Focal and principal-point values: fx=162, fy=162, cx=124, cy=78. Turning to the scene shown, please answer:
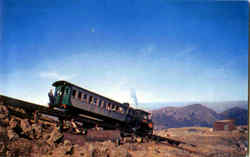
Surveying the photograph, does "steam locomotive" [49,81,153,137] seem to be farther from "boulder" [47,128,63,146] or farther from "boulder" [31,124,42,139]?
"boulder" [31,124,42,139]

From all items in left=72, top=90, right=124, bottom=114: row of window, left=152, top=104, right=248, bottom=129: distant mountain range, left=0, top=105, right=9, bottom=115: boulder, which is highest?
left=72, top=90, right=124, bottom=114: row of window

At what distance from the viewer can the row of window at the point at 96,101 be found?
11240mm

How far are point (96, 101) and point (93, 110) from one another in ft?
2.34

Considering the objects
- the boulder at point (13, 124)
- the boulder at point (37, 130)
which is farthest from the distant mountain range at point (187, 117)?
the boulder at point (13, 124)

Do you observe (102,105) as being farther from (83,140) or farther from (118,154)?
(118,154)

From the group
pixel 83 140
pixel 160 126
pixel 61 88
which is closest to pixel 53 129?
pixel 83 140

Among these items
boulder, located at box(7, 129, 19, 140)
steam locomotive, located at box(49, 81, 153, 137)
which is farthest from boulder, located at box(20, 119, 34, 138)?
steam locomotive, located at box(49, 81, 153, 137)

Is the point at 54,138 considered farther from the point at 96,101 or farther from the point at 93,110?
the point at 96,101

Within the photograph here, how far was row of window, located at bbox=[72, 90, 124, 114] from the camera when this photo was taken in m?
11.2

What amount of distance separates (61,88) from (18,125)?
373 cm

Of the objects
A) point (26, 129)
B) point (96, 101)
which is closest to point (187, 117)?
point (96, 101)

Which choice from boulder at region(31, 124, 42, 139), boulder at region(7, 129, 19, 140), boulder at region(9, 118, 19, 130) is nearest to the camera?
boulder at region(7, 129, 19, 140)

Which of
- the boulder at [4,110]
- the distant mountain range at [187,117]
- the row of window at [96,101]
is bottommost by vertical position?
the distant mountain range at [187,117]

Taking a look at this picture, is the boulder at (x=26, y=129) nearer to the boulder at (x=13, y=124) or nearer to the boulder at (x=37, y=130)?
the boulder at (x=37, y=130)
